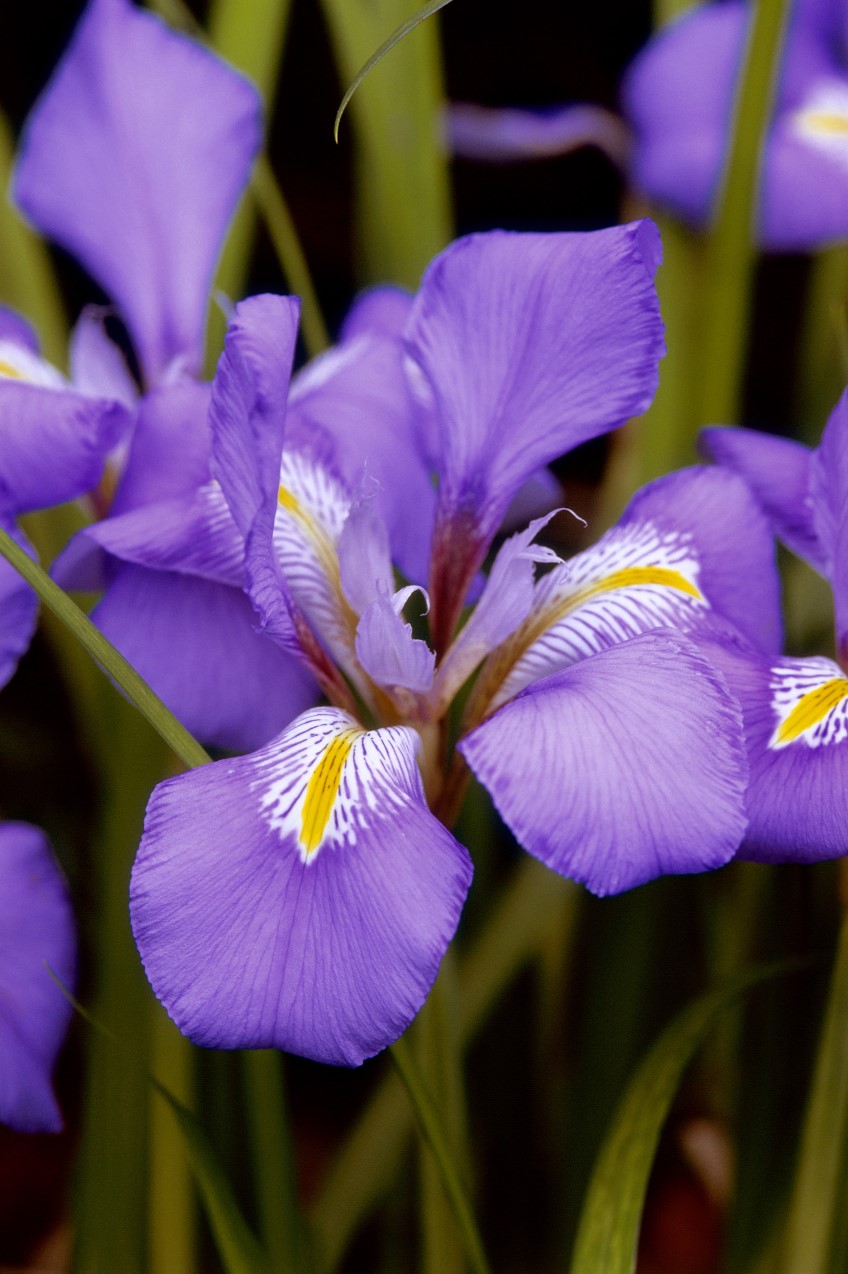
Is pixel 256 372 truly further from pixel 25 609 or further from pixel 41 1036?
pixel 41 1036

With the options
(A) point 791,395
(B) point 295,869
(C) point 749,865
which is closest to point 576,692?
(B) point 295,869

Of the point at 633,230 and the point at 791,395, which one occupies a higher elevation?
the point at 633,230

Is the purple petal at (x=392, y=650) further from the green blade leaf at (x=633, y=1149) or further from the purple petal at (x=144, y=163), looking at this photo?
the purple petal at (x=144, y=163)

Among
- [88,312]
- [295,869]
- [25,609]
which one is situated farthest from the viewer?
[88,312]

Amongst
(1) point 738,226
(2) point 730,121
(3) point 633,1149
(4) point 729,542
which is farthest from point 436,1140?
(2) point 730,121

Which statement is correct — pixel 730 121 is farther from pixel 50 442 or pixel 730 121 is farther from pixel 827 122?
pixel 50 442

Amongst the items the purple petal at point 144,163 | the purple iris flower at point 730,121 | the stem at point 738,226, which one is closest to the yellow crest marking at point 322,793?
the purple petal at point 144,163

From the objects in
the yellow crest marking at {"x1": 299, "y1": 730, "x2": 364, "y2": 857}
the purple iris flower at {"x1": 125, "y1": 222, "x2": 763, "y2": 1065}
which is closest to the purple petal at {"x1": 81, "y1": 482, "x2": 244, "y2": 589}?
the purple iris flower at {"x1": 125, "y1": 222, "x2": 763, "y2": 1065}
